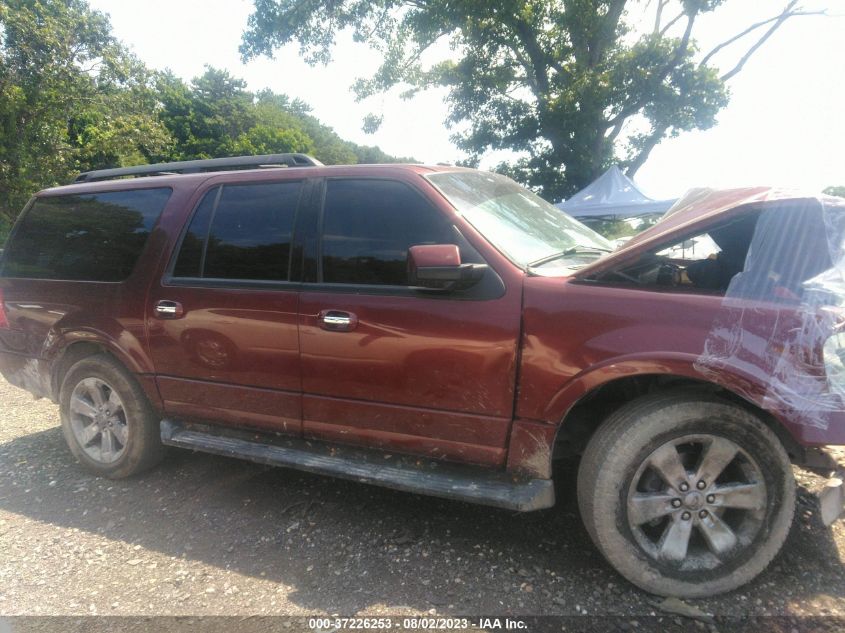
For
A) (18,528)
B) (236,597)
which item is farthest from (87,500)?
(236,597)

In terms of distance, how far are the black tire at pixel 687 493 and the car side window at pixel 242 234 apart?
185 centimetres

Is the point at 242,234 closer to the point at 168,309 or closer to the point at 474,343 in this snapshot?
the point at 168,309

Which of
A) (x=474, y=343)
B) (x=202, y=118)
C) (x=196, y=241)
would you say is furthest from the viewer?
(x=202, y=118)

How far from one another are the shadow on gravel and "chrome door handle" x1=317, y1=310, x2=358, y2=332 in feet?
3.58

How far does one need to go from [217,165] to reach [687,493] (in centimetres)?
324

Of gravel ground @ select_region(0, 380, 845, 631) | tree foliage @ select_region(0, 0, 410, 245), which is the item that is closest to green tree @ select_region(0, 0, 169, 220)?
tree foliage @ select_region(0, 0, 410, 245)

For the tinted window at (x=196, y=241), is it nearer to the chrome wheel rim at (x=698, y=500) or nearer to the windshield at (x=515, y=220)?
the windshield at (x=515, y=220)

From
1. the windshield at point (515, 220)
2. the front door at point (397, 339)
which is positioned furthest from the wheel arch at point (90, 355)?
the windshield at point (515, 220)

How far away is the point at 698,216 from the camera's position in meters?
2.20

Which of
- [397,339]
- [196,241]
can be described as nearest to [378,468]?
[397,339]

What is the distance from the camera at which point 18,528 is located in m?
3.04

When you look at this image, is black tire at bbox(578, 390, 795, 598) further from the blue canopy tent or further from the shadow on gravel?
the blue canopy tent

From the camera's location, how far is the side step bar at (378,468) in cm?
236

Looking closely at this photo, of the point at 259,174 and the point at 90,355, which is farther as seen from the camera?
the point at 90,355
